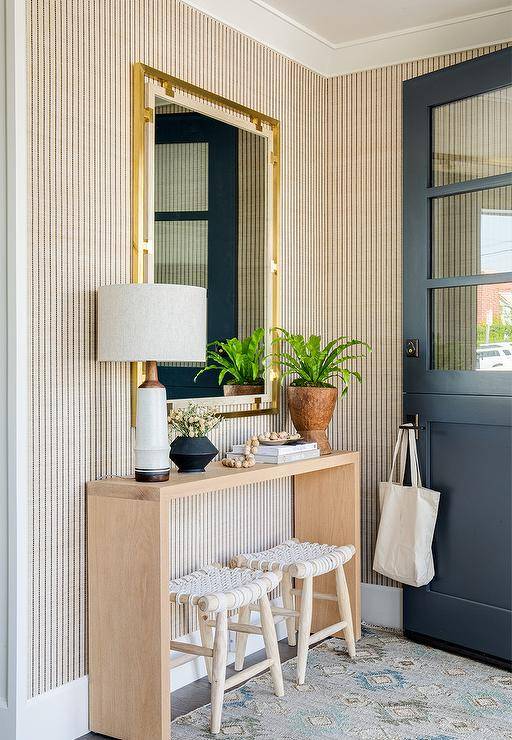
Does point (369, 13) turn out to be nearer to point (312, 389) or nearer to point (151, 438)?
point (312, 389)

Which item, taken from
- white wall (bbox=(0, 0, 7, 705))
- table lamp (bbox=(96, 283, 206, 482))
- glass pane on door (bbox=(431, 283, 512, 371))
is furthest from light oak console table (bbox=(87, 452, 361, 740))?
glass pane on door (bbox=(431, 283, 512, 371))

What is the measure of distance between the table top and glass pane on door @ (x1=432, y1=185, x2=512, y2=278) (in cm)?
97

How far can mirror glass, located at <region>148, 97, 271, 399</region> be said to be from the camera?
2846 millimetres

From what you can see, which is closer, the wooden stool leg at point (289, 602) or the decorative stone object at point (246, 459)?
the decorative stone object at point (246, 459)

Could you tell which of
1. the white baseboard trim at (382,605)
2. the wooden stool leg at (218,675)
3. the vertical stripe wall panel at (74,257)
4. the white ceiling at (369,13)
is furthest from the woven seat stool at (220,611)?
the white ceiling at (369,13)

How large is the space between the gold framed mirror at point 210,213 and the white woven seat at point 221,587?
595 mm

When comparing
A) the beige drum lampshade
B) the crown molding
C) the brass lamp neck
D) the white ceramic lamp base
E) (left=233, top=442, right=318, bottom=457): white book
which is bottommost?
(left=233, top=442, right=318, bottom=457): white book

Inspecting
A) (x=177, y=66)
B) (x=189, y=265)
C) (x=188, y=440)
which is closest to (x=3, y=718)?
(x=188, y=440)

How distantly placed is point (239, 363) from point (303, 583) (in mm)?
858

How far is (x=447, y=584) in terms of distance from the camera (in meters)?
3.25

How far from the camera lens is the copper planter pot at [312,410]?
10.7 ft

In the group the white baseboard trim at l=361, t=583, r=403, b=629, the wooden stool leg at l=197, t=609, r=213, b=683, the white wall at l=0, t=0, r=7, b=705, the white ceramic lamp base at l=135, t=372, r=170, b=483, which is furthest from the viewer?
the white baseboard trim at l=361, t=583, r=403, b=629

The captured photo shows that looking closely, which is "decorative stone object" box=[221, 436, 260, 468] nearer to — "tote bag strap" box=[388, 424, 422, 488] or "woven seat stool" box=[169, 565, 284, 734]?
"woven seat stool" box=[169, 565, 284, 734]

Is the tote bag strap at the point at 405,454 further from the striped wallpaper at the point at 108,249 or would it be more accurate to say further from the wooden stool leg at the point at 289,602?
the wooden stool leg at the point at 289,602
